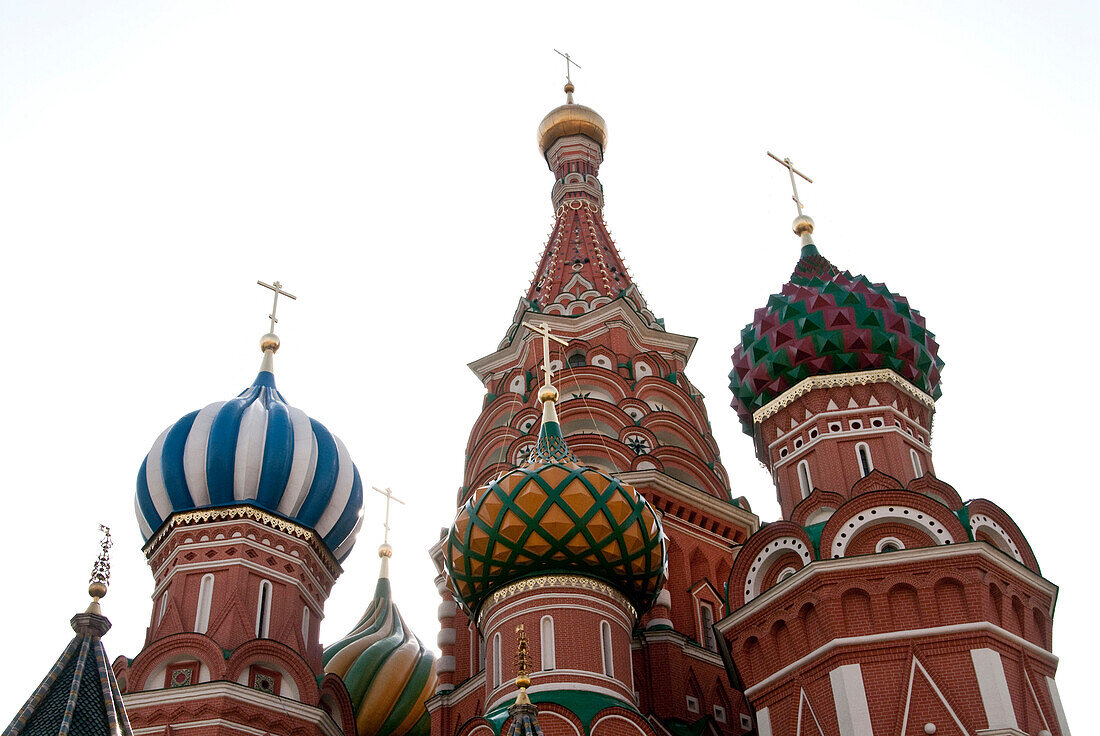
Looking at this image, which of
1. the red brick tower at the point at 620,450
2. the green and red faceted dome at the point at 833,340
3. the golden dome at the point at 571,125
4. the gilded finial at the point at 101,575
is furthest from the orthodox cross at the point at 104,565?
the golden dome at the point at 571,125

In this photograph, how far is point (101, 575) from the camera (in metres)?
10.4

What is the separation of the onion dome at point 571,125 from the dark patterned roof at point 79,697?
16178 millimetres

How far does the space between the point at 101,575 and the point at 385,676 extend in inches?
396

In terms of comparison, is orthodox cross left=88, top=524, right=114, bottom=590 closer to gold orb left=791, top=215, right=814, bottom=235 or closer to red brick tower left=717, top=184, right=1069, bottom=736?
red brick tower left=717, top=184, right=1069, bottom=736

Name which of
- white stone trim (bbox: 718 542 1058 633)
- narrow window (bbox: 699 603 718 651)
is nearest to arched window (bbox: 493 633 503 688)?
white stone trim (bbox: 718 542 1058 633)

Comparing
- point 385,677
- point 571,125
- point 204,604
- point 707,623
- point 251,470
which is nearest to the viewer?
point 204,604

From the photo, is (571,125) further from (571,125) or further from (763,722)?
(763,722)

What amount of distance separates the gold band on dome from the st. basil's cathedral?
3 cm

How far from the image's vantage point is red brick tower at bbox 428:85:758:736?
15281mm

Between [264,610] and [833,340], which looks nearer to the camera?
[833,340]

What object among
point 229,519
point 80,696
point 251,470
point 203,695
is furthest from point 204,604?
point 80,696

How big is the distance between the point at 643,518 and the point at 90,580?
5797 millimetres

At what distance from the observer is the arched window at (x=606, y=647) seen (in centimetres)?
1324

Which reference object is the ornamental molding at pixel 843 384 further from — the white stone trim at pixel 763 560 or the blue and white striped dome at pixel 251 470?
the blue and white striped dome at pixel 251 470
